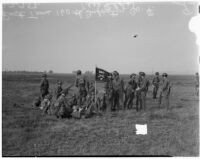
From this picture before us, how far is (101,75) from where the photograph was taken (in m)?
10.9

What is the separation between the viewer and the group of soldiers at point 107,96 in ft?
35.8

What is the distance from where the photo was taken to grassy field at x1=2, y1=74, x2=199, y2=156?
966cm

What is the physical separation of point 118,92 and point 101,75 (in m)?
1.09

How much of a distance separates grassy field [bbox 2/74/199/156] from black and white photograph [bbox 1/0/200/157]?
0.08 ft

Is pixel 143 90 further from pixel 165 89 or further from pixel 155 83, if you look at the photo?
pixel 165 89

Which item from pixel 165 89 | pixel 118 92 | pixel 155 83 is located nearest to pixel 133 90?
pixel 118 92

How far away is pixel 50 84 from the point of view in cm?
1191

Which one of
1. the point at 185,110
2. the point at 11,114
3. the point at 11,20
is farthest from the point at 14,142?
the point at 185,110

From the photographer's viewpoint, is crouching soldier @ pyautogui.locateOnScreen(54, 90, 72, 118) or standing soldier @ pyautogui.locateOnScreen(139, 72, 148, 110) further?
standing soldier @ pyautogui.locateOnScreen(139, 72, 148, 110)

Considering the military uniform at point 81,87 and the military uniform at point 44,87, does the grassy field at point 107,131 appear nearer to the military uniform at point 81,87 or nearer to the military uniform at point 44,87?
the military uniform at point 44,87

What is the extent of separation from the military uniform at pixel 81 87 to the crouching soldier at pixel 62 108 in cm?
59

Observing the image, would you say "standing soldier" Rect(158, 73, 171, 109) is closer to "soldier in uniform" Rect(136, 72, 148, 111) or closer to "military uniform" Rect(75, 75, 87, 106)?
"soldier in uniform" Rect(136, 72, 148, 111)

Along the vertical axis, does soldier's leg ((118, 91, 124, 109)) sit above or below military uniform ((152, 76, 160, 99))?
below

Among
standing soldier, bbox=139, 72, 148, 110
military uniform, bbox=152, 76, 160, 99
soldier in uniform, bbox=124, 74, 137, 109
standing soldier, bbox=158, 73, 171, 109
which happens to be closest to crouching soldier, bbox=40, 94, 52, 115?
soldier in uniform, bbox=124, 74, 137, 109
